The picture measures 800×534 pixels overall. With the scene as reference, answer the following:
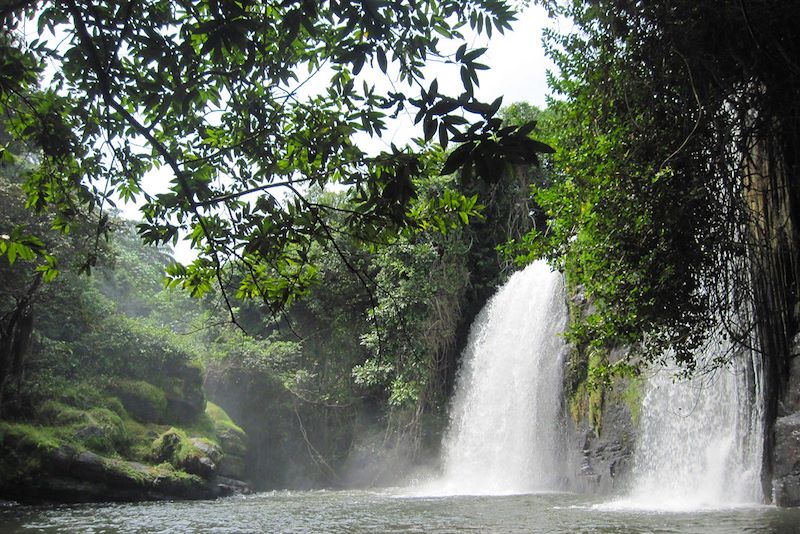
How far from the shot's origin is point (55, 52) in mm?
3447

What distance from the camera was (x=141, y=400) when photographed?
1596 centimetres

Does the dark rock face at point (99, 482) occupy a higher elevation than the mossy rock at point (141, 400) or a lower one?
lower

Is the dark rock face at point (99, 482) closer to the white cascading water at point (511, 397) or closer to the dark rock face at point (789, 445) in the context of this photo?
the white cascading water at point (511, 397)

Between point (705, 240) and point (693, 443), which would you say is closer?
point (705, 240)

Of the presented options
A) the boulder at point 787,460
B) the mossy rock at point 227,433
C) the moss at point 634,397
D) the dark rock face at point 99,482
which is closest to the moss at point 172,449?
the dark rock face at point 99,482

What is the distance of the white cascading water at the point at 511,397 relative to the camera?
13523mm

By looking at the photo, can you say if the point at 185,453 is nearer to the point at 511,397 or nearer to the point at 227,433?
the point at 227,433

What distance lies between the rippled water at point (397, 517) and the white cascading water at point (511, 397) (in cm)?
200

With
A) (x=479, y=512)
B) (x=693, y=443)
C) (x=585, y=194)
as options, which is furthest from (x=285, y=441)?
(x=585, y=194)

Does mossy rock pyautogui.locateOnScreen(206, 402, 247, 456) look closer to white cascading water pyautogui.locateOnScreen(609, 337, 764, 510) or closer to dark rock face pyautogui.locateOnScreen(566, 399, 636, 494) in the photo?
dark rock face pyautogui.locateOnScreen(566, 399, 636, 494)

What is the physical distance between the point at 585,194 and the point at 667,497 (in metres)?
5.34

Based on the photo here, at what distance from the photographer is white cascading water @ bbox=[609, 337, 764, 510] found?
336 inches

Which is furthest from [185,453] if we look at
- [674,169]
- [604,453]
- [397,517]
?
[674,169]

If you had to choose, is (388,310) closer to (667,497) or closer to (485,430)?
(485,430)
